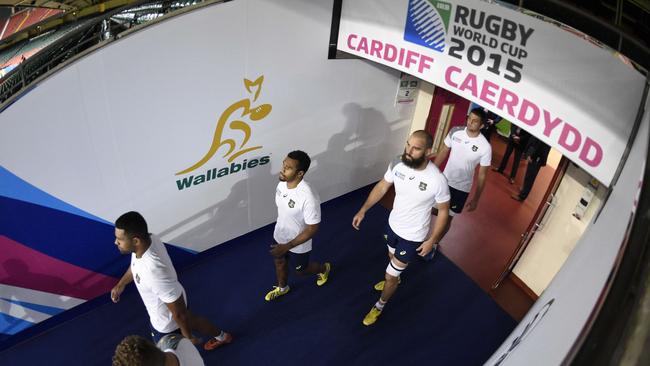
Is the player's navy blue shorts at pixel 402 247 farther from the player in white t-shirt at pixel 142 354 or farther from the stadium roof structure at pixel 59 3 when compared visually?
the stadium roof structure at pixel 59 3

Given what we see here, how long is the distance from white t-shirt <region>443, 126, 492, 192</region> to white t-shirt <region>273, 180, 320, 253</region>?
5.37 ft

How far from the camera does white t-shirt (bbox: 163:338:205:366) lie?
1.71 meters

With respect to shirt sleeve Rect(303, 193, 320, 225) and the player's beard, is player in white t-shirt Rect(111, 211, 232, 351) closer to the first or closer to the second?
shirt sleeve Rect(303, 193, 320, 225)

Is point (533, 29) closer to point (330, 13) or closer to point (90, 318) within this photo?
point (330, 13)

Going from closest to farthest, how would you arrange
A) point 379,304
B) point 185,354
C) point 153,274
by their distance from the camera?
point 185,354 → point 153,274 → point 379,304

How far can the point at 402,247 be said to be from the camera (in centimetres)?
313

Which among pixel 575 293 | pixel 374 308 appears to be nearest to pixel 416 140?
pixel 374 308

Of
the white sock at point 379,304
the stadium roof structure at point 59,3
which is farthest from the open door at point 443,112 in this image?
the stadium roof structure at point 59,3

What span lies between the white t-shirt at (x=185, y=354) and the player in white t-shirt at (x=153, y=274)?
0.53 meters

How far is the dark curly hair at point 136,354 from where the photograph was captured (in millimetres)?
1505

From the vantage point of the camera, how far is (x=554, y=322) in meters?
0.78

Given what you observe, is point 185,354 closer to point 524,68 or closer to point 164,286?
point 164,286

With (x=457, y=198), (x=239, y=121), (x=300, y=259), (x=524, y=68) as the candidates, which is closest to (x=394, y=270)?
(x=300, y=259)

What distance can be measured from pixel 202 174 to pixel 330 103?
1557 millimetres
